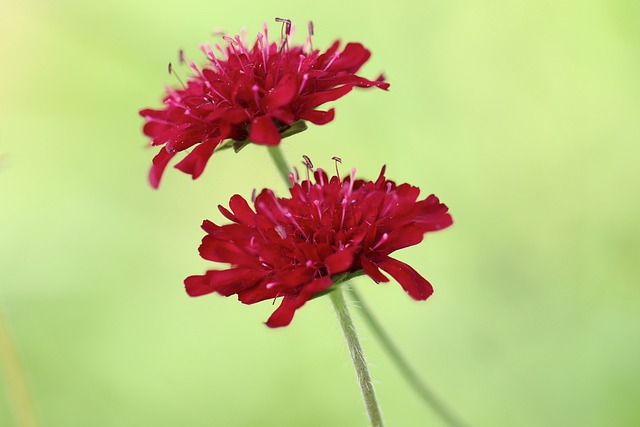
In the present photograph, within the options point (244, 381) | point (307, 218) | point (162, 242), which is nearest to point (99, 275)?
point (162, 242)

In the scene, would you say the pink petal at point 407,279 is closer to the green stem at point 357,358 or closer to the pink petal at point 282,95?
the green stem at point 357,358

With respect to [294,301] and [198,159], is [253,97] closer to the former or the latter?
[198,159]

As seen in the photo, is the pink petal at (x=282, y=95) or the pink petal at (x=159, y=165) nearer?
the pink petal at (x=282, y=95)

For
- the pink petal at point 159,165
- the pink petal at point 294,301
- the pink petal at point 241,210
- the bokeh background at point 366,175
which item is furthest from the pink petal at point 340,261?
the bokeh background at point 366,175

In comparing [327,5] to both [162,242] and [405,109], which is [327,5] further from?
[162,242]

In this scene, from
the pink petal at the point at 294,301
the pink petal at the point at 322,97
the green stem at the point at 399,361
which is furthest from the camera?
the green stem at the point at 399,361

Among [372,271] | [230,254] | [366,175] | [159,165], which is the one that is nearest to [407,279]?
[372,271]
